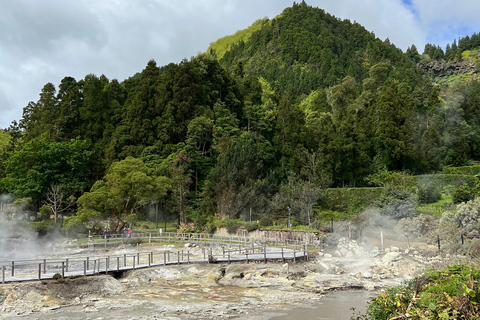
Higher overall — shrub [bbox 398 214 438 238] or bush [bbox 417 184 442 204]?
bush [bbox 417 184 442 204]

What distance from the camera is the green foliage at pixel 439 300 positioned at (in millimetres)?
6750

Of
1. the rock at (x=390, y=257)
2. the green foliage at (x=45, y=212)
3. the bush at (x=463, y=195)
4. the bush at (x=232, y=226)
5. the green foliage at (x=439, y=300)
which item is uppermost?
the bush at (x=463, y=195)

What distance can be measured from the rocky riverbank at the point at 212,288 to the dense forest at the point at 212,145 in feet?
42.3

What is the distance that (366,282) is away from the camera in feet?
64.0

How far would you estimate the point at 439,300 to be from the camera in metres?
7.12

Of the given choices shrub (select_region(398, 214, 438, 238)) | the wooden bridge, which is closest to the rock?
the wooden bridge

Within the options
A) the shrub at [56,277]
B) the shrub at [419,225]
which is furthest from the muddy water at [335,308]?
the shrub at [419,225]

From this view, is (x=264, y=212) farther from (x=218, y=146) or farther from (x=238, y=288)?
(x=238, y=288)

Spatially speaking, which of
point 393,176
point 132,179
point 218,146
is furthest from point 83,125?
point 393,176

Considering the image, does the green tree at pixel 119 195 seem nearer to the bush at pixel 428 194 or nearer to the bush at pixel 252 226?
the bush at pixel 252 226

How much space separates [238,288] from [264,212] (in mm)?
20865

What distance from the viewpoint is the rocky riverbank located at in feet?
48.9

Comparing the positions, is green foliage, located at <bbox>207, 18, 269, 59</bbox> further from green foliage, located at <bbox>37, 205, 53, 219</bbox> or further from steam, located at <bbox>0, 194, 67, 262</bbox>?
steam, located at <bbox>0, 194, 67, 262</bbox>

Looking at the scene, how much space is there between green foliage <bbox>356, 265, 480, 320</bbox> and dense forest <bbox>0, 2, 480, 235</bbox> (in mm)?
27229
